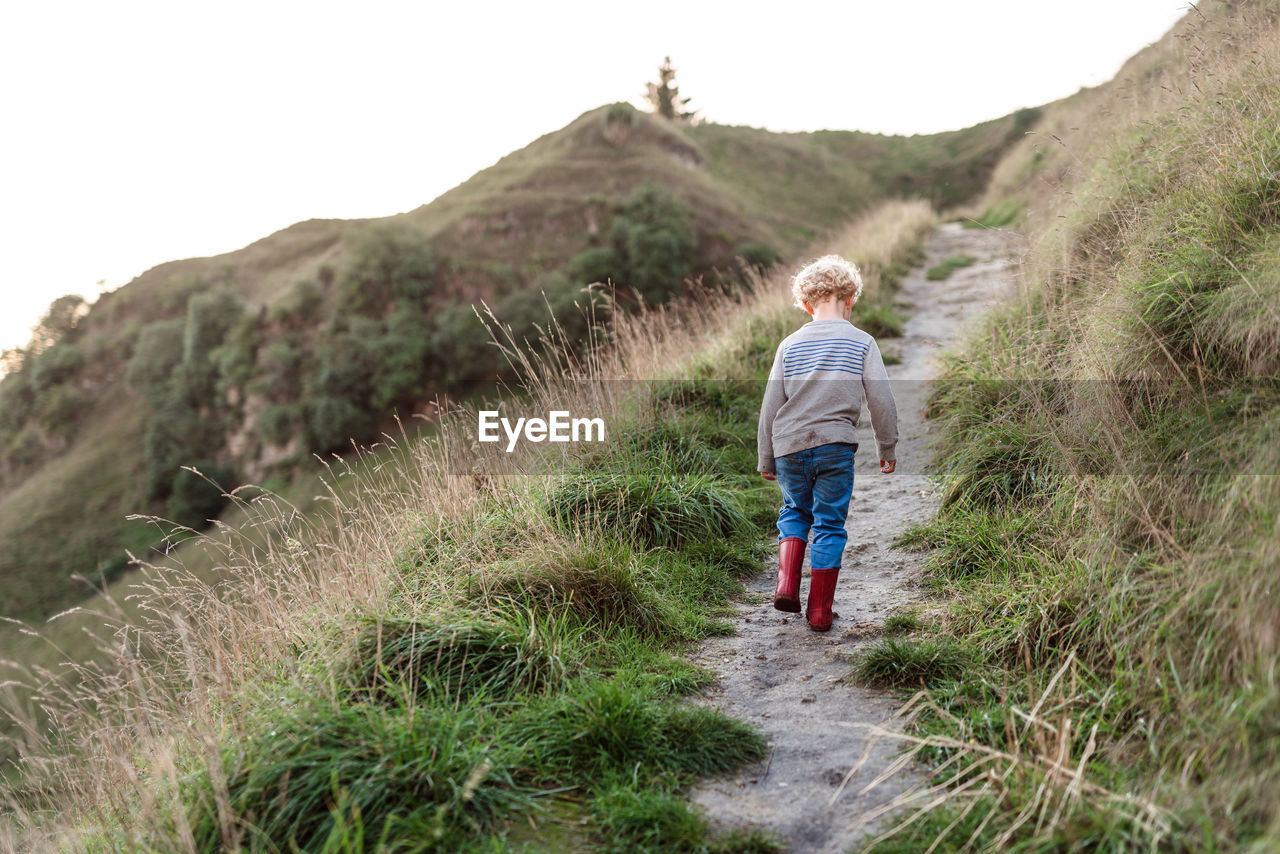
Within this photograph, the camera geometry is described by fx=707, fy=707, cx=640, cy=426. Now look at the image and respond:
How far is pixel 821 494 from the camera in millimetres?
3771

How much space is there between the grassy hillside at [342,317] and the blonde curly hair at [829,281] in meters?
29.9

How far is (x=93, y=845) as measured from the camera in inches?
114

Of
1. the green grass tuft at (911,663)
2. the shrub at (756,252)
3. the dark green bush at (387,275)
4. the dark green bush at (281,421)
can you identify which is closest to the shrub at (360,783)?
the green grass tuft at (911,663)

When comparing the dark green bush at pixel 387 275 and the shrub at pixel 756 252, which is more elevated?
the dark green bush at pixel 387 275

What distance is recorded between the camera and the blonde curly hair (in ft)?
12.9

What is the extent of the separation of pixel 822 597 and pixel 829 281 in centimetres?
173

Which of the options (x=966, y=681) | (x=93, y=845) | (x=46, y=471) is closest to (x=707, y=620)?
(x=966, y=681)

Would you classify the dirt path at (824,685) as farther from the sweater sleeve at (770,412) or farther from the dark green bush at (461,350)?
the dark green bush at (461,350)

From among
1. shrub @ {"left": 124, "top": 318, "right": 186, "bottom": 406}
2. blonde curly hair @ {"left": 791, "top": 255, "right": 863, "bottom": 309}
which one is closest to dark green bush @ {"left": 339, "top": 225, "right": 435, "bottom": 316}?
shrub @ {"left": 124, "top": 318, "right": 186, "bottom": 406}

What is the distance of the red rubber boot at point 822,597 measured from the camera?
372cm

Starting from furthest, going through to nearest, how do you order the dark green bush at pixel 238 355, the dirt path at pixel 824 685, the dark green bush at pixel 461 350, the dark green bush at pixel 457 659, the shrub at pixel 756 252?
the dark green bush at pixel 238 355, the shrub at pixel 756 252, the dark green bush at pixel 461 350, the dark green bush at pixel 457 659, the dirt path at pixel 824 685

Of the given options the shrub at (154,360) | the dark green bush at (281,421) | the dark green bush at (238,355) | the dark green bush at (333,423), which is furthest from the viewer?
the shrub at (154,360)

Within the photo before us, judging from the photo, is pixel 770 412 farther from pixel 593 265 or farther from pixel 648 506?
pixel 593 265

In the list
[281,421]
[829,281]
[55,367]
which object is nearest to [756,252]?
[281,421]
